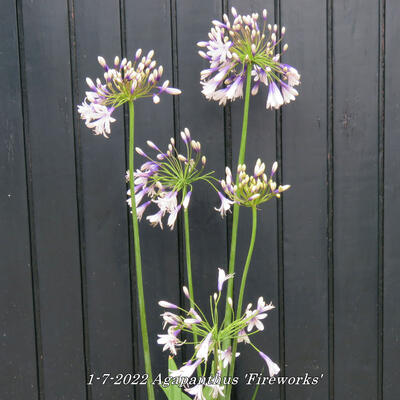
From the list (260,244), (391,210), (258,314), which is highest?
(391,210)

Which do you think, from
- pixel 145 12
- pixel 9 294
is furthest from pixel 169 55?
pixel 9 294

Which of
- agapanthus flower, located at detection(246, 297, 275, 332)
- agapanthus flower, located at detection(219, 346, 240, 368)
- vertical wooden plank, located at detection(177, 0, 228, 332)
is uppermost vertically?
vertical wooden plank, located at detection(177, 0, 228, 332)

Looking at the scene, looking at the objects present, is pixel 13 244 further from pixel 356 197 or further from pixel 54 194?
pixel 356 197

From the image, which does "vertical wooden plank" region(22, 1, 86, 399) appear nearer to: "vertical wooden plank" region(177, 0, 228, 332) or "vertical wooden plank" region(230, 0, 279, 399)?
"vertical wooden plank" region(177, 0, 228, 332)

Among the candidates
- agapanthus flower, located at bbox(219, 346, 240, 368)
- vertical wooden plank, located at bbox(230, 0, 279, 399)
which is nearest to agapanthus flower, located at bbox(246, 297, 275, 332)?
agapanthus flower, located at bbox(219, 346, 240, 368)

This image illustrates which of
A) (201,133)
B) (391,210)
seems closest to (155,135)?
(201,133)

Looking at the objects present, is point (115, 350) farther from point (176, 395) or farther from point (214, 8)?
point (214, 8)

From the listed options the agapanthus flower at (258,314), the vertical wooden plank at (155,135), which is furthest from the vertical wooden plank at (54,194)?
the agapanthus flower at (258,314)
